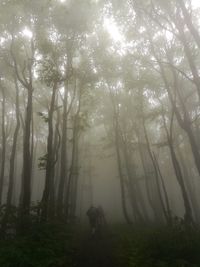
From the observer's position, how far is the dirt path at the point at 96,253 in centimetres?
812

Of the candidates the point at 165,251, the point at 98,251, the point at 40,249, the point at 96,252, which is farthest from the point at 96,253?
the point at 165,251

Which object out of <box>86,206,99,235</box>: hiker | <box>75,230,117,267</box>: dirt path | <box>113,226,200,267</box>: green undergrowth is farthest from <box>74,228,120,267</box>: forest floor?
<box>86,206,99,235</box>: hiker

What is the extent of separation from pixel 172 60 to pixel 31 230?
46.7 feet

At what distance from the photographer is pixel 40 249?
8.77 metres

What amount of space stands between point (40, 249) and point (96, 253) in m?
2.03

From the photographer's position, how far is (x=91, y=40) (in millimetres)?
21531

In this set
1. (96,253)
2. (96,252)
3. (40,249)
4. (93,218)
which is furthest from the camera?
(93,218)

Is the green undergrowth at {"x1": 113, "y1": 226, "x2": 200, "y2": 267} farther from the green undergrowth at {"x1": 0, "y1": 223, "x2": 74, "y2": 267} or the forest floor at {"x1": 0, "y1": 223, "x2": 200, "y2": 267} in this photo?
the green undergrowth at {"x1": 0, "y1": 223, "x2": 74, "y2": 267}

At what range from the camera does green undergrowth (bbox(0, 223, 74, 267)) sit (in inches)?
301

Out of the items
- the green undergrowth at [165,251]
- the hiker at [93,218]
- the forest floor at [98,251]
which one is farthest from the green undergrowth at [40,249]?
the green undergrowth at [165,251]

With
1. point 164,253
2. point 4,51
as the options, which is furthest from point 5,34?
point 164,253

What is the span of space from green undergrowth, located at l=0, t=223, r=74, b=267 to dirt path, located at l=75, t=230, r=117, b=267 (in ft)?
1.27

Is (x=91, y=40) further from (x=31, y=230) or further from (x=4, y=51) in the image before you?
(x=31, y=230)

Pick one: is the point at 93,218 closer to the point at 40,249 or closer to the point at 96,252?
the point at 96,252
